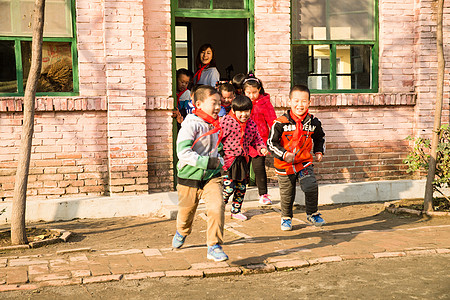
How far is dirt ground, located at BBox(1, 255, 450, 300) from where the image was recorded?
4.11 metres

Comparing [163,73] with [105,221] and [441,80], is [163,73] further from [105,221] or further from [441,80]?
[441,80]

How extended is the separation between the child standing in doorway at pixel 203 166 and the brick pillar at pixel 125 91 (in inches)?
106

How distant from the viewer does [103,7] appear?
24.8 feet

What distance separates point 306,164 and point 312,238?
0.92 metres

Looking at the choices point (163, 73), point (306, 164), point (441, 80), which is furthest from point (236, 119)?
point (441, 80)

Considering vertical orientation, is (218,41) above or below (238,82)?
above

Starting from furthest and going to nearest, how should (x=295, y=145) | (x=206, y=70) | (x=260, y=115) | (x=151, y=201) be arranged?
(x=206, y=70)
(x=151, y=201)
(x=260, y=115)
(x=295, y=145)

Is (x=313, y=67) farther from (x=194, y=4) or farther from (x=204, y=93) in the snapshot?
(x=204, y=93)

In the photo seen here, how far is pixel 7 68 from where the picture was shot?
7.55 m

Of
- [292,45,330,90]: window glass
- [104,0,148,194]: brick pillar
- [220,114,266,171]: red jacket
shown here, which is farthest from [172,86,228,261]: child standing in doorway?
[292,45,330,90]: window glass

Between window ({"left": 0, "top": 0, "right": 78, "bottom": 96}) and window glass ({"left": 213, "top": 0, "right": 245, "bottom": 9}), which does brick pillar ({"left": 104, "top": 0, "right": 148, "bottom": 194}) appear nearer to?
window ({"left": 0, "top": 0, "right": 78, "bottom": 96})

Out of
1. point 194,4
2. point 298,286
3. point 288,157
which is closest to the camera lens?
point 298,286

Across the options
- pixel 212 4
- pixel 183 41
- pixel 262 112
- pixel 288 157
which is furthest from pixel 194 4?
pixel 183 41

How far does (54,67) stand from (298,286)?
4959mm
